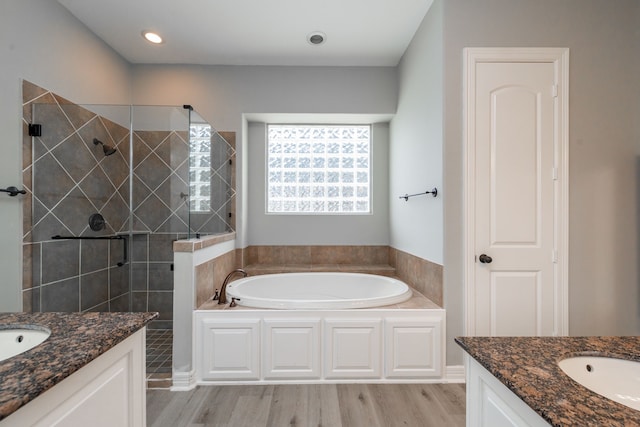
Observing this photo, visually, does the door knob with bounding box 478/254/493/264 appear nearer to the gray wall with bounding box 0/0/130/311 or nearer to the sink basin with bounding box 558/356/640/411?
the sink basin with bounding box 558/356/640/411

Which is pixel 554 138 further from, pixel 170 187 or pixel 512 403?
pixel 170 187

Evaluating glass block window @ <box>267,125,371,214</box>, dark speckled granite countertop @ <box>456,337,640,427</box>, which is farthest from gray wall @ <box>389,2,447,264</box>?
dark speckled granite countertop @ <box>456,337,640,427</box>

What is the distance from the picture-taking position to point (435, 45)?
213cm

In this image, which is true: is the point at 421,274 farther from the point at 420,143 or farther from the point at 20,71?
the point at 20,71

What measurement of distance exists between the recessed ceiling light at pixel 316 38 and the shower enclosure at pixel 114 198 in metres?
1.20

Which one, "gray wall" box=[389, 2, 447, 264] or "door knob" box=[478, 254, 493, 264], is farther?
"gray wall" box=[389, 2, 447, 264]

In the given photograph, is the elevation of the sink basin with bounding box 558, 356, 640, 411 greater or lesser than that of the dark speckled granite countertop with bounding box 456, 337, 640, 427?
lesser

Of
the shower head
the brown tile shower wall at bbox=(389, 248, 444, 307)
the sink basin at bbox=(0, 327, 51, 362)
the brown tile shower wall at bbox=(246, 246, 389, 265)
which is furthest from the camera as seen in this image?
the brown tile shower wall at bbox=(246, 246, 389, 265)

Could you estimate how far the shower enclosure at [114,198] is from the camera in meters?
1.94

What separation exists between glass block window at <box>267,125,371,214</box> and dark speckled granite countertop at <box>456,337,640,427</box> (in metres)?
2.43

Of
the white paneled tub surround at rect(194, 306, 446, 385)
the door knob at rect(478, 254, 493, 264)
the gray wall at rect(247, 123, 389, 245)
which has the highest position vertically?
the gray wall at rect(247, 123, 389, 245)

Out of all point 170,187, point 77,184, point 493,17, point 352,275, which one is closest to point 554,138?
point 493,17

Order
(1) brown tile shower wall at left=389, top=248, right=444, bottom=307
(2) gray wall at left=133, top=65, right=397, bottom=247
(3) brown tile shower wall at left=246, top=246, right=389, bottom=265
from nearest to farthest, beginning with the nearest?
(1) brown tile shower wall at left=389, top=248, right=444, bottom=307 < (2) gray wall at left=133, top=65, right=397, bottom=247 < (3) brown tile shower wall at left=246, top=246, right=389, bottom=265

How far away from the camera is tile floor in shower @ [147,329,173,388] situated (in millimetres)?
2027
